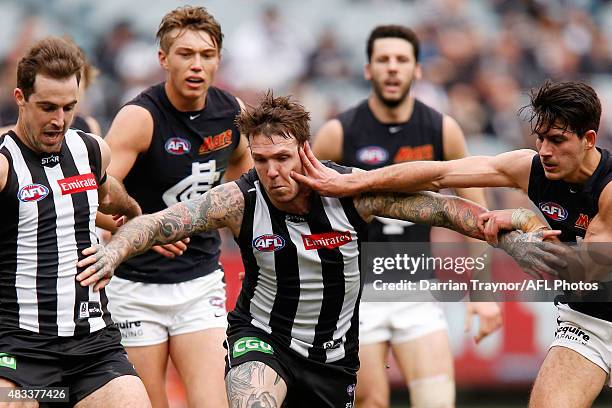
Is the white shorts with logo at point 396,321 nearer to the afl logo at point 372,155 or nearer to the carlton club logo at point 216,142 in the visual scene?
the afl logo at point 372,155

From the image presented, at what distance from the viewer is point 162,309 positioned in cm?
689

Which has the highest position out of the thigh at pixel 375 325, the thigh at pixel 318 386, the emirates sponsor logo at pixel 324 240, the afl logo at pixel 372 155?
the afl logo at pixel 372 155

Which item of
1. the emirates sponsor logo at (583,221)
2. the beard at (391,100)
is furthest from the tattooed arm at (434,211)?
the beard at (391,100)

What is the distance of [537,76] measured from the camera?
43.6 ft

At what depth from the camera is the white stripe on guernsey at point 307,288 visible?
579 centimetres

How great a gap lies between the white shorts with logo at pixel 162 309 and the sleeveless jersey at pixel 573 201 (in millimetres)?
2264

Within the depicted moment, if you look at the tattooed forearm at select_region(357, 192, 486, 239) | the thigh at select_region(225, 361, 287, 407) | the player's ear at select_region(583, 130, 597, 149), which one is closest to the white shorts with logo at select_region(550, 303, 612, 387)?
the tattooed forearm at select_region(357, 192, 486, 239)

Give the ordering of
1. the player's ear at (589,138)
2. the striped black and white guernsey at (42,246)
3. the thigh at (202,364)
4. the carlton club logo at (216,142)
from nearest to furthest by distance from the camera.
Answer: the striped black and white guernsey at (42,246)
the player's ear at (589,138)
the thigh at (202,364)
the carlton club logo at (216,142)

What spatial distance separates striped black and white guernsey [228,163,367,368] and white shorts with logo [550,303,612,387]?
1.22 metres

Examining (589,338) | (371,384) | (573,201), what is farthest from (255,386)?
(371,384)

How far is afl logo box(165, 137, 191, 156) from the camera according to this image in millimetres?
6918

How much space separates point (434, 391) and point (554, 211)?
2.18m

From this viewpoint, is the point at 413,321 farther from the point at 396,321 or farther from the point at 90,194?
the point at 90,194

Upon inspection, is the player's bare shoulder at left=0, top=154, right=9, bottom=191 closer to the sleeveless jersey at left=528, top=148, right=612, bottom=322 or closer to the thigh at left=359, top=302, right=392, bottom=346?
the sleeveless jersey at left=528, top=148, right=612, bottom=322
